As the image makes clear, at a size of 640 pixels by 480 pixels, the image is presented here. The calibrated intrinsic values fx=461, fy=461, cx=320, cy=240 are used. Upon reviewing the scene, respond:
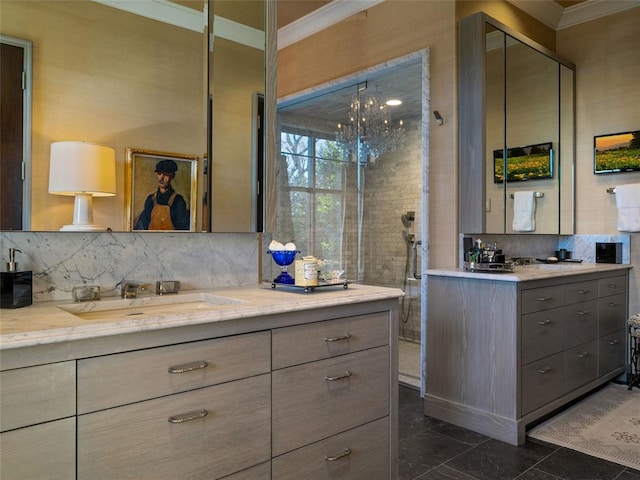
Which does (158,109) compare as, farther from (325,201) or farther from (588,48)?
(588,48)

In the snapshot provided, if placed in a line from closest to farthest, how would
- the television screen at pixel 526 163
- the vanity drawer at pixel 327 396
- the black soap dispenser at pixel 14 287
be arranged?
the black soap dispenser at pixel 14 287
the vanity drawer at pixel 327 396
the television screen at pixel 526 163

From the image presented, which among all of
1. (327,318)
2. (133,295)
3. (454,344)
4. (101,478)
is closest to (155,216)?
(133,295)

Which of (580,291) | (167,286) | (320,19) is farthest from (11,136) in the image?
(580,291)

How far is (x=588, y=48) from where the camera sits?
13.1 feet

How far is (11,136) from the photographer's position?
1.59 meters

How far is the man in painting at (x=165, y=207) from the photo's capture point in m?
1.89

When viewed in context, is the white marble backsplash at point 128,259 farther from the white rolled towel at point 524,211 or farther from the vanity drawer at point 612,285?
the vanity drawer at point 612,285

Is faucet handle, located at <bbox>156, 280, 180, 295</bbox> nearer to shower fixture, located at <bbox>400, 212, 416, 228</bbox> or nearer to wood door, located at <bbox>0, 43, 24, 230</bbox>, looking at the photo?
wood door, located at <bbox>0, 43, 24, 230</bbox>

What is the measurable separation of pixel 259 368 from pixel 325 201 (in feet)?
10.8

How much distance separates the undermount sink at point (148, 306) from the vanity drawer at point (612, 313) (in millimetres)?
2971

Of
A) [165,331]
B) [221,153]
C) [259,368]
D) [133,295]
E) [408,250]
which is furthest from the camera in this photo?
[408,250]

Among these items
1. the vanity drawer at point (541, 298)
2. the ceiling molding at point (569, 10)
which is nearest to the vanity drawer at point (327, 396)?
the vanity drawer at point (541, 298)

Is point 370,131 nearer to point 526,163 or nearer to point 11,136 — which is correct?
point 526,163

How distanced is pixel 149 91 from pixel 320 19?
2766 mm
